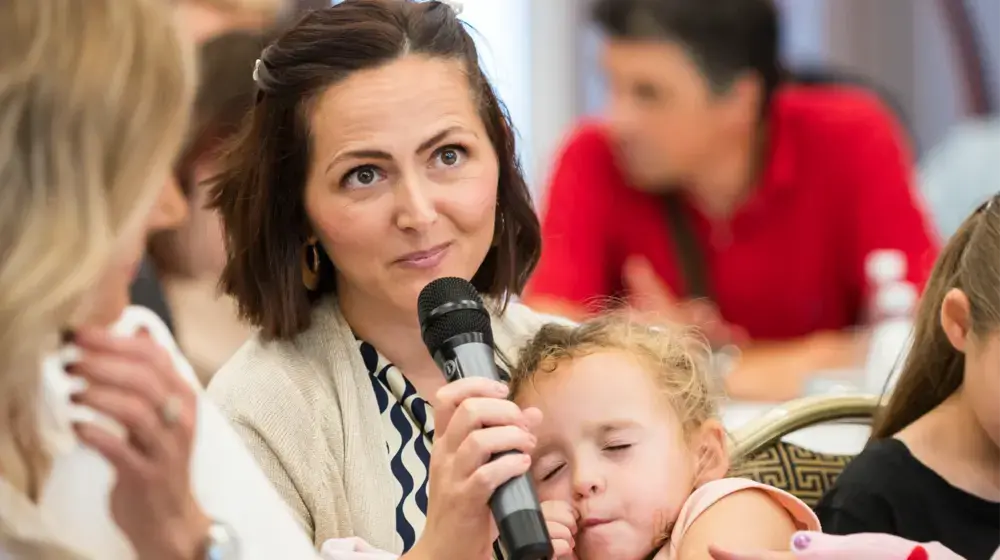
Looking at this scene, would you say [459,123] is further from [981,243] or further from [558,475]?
[981,243]

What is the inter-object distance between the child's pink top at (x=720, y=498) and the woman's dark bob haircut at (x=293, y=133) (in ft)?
1.64

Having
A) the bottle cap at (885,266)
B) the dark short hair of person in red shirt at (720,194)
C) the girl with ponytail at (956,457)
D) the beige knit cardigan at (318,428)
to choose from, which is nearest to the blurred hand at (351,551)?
the beige knit cardigan at (318,428)

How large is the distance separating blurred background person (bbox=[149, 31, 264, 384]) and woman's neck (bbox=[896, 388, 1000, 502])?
1164 millimetres

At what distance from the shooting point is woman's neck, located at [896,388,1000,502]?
64.5 inches

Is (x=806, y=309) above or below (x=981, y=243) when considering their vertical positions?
above

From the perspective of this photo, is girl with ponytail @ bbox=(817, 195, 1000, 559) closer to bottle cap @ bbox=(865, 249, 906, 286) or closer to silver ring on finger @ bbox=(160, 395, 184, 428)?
silver ring on finger @ bbox=(160, 395, 184, 428)

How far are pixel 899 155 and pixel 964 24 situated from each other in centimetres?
225

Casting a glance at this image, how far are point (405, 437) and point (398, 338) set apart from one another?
0.40ft

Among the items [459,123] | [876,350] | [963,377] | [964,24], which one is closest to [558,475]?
[459,123]

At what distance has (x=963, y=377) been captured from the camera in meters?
1.72

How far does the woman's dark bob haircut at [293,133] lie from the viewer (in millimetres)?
1586

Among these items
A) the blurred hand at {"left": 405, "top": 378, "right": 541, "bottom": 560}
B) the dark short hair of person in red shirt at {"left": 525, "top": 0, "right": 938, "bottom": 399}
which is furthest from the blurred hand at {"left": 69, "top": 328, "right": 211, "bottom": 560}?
the dark short hair of person in red shirt at {"left": 525, "top": 0, "right": 938, "bottom": 399}

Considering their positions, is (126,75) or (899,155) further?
(899,155)

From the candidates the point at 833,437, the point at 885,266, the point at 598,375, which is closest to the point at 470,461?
the point at 598,375
